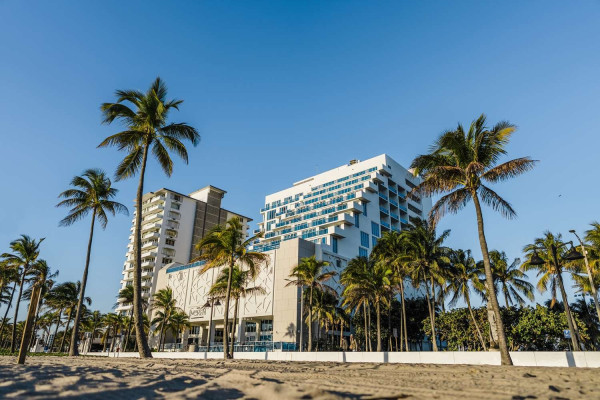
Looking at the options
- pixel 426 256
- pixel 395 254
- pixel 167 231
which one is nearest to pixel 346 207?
pixel 395 254

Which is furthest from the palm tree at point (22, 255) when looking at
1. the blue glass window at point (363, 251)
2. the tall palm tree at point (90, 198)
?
the blue glass window at point (363, 251)

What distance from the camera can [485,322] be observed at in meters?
44.0

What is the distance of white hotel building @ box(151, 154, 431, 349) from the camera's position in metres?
51.4

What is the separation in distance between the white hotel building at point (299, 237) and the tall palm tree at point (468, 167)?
19698 millimetres

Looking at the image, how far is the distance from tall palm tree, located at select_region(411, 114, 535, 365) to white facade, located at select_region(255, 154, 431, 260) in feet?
158

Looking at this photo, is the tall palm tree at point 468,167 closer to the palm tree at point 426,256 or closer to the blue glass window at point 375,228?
the palm tree at point 426,256

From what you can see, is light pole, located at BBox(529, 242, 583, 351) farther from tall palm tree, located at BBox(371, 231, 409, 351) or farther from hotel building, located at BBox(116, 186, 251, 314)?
hotel building, located at BBox(116, 186, 251, 314)

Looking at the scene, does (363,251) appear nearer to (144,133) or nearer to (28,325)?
(144,133)

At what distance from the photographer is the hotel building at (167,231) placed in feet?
271

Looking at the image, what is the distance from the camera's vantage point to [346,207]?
7406cm

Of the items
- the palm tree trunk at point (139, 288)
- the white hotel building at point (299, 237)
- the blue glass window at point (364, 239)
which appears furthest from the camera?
the blue glass window at point (364, 239)

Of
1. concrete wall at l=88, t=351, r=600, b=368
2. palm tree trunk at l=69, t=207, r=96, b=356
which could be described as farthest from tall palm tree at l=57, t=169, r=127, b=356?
concrete wall at l=88, t=351, r=600, b=368

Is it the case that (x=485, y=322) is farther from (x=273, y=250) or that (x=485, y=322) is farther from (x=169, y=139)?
(x=169, y=139)

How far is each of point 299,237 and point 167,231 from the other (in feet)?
122
